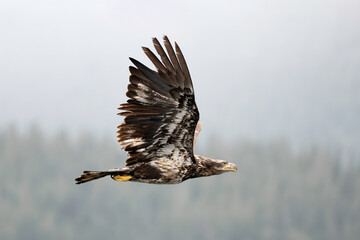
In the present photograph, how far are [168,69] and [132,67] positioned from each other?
573 mm

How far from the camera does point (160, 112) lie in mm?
9016

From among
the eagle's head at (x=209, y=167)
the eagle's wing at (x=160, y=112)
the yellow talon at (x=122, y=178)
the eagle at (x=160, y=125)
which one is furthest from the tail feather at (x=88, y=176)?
the eagle's head at (x=209, y=167)

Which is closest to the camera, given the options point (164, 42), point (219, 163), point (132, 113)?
point (164, 42)

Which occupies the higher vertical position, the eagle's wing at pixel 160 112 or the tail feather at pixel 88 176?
the eagle's wing at pixel 160 112

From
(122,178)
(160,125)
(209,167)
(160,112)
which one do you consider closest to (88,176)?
(122,178)

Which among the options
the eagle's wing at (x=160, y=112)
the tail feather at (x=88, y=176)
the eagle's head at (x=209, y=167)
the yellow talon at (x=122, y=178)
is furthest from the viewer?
the eagle's head at (x=209, y=167)

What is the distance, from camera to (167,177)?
9625mm

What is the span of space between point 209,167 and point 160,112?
5.54 feet

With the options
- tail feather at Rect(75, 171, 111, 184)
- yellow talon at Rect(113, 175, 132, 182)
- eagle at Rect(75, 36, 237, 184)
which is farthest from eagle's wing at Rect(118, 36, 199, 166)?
tail feather at Rect(75, 171, 111, 184)

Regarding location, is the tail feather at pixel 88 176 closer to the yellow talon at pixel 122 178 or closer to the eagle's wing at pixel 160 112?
the yellow talon at pixel 122 178

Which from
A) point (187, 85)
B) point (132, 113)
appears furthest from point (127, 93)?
point (187, 85)

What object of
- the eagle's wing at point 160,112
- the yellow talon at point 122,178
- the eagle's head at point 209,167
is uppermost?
the eagle's wing at point 160,112

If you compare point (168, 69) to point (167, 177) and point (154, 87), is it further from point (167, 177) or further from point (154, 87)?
point (167, 177)

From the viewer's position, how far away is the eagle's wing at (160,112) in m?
8.69
